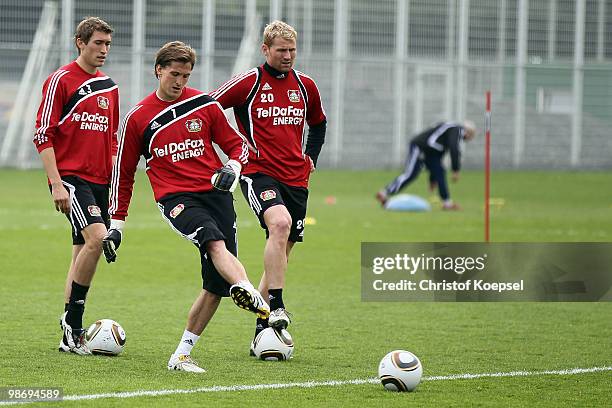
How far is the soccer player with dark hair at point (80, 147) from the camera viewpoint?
27.2 ft

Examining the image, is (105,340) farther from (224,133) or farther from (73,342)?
(224,133)

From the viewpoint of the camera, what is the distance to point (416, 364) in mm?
7051

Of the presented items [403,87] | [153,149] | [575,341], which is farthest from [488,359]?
[403,87]

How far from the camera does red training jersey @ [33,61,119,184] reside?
8.32m

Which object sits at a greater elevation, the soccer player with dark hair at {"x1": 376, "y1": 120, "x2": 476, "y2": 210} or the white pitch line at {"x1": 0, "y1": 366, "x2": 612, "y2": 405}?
the soccer player with dark hair at {"x1": 376, "y1": 120, "x2": 476, "y2": 210}

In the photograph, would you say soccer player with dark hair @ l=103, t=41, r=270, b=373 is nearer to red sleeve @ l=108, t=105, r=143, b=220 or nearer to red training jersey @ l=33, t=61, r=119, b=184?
red sleeve @ l=108, t=105, r=143, b=220

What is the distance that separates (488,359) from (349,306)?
9.93 ft

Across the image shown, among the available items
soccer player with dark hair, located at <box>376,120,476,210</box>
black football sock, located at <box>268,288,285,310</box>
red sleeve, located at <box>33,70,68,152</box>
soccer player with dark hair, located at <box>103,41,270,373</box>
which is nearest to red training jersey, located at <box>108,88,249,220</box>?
soccer player with dark hair, located at <box>103,41,270,373</box>

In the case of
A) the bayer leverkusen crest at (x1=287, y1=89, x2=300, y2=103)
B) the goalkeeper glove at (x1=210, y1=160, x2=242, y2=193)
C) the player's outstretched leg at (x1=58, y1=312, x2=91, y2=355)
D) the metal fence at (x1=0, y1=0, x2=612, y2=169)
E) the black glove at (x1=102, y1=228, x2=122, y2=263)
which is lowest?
the player's outstretched leg at (x1=58, y1=312, x2=91, y2=355)

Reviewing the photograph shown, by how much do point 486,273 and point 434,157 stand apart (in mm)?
11003

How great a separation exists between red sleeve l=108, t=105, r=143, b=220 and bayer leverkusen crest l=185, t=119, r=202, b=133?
0.31 meters

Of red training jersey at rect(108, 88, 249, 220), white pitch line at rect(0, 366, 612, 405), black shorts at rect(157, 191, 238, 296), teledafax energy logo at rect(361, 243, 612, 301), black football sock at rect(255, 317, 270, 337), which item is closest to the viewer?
white pitch line at rect(0, 366, 612, 405)

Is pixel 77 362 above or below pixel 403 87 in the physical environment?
below

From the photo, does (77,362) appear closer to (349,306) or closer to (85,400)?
(85,400)
